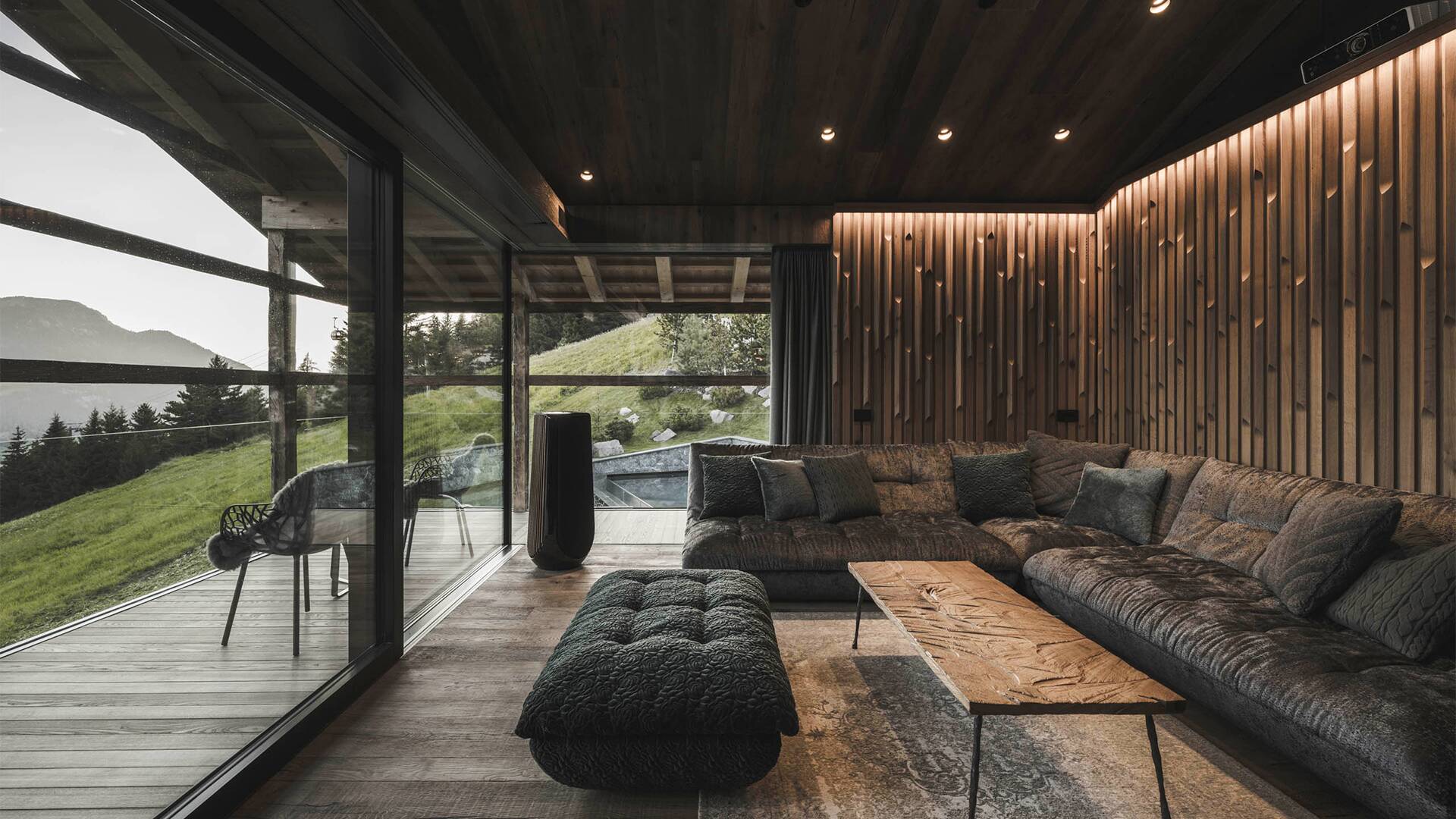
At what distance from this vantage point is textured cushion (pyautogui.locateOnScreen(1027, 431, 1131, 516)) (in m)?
4.04

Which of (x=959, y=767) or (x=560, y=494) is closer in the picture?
(x=959, y=767)

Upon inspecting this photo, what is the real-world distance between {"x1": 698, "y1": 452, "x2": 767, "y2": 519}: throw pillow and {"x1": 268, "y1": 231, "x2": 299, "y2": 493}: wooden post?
2367mm

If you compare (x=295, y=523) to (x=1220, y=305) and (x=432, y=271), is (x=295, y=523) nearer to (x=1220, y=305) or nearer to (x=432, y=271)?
(x=432, y=271)

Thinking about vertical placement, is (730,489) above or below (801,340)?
below

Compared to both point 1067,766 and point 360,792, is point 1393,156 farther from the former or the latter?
point 360,792

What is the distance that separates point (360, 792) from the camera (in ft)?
6.31

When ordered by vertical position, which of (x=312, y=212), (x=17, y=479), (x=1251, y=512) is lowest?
(x=1251, y=512)

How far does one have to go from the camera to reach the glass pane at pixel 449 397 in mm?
3250

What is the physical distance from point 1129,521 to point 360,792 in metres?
3.61

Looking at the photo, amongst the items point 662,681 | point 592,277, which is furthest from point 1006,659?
point 592,277

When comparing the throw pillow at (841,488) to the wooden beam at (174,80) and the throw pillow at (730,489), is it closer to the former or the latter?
the throw pillow at (730,489)

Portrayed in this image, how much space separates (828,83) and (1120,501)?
9.01 feet

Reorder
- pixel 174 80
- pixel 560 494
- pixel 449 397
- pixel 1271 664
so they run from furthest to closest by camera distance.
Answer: pixel 560 494
pixel 449 397
pixel 1271 664
pixel 174 80

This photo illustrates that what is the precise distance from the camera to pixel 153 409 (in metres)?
1.69
